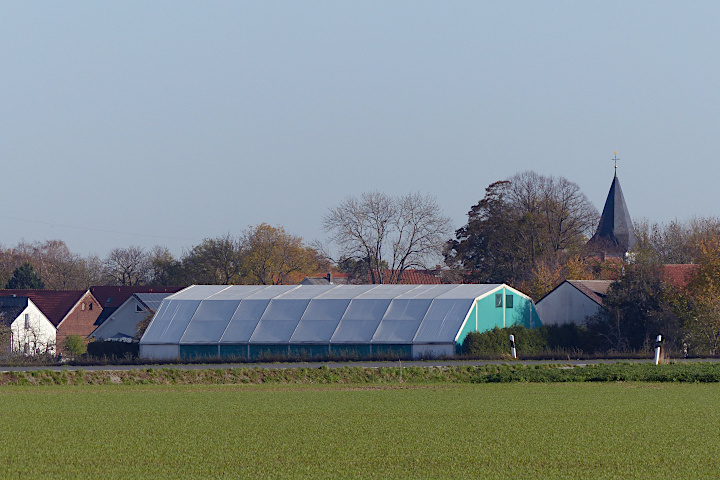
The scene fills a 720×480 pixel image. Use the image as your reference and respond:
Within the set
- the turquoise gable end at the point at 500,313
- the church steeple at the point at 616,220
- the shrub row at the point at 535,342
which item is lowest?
the shrub row at the point at 535,342

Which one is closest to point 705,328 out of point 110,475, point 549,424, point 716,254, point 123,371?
point 716,254

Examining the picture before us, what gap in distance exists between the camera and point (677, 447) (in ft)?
49.3

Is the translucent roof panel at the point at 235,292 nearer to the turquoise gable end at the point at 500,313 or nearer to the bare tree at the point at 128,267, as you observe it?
the turquoise gable end at the point at 500,313

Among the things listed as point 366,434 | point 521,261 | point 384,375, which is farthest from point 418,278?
point 366,434

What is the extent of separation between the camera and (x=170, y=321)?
50.3m

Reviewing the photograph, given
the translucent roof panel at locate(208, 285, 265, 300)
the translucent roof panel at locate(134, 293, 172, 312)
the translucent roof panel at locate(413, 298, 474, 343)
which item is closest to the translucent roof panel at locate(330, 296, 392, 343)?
the translucent roof panel at locate(413, 298, 474, 343)

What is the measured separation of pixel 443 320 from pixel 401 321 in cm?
199

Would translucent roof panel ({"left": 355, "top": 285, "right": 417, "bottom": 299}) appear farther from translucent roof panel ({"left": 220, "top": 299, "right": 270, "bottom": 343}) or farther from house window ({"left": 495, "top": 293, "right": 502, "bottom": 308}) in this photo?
translucent roof panel ({"left": 220, "top": 299, "right": 270, "bottom": 343})

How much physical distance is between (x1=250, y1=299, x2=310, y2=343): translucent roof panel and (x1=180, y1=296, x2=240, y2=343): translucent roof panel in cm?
172

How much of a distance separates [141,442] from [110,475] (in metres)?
3.17

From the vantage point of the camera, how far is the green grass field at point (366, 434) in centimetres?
1328

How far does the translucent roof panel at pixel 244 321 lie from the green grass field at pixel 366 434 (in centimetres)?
2156

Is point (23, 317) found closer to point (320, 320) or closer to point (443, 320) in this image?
point (320, 320)

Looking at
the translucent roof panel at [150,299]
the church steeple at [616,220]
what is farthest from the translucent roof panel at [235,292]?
the church steeple at [616,220]
